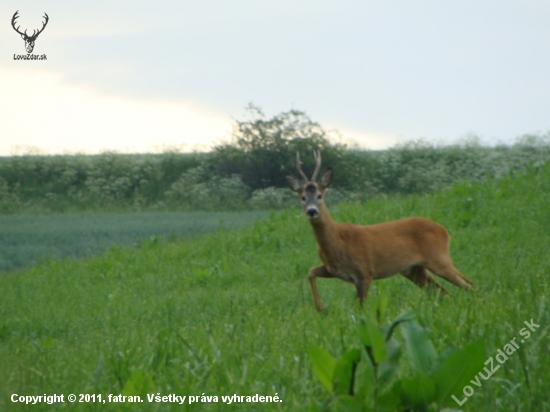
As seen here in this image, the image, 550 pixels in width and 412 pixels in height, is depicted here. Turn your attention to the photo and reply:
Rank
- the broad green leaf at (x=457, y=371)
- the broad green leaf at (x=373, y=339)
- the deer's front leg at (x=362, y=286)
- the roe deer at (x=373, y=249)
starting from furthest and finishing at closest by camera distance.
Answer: the roe deer at (x=373, y=249), the deer's front leg at (x=362, y=286), the broad green leaf at (x=457, y=371), the broad green leaf at (x=373, y=339)

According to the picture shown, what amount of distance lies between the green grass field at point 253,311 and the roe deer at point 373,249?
26 centimetres

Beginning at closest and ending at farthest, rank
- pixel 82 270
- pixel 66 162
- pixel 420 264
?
pixel 420 264, pixel 82 270, pixel 66 162

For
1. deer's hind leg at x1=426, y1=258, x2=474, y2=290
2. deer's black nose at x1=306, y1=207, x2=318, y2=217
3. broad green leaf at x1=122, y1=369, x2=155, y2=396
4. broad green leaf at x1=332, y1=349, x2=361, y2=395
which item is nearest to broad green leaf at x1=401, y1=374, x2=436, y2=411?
broad green leaf at x1=332, y1=349, x2=361, y2=395

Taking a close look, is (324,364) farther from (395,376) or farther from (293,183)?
(293,183)

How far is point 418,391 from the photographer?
7.73 ft

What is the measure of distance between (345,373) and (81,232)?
57.4 feet

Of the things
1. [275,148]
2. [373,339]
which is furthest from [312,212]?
[275,148]

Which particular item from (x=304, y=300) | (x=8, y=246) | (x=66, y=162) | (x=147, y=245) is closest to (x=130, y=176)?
(x=66, y=162)

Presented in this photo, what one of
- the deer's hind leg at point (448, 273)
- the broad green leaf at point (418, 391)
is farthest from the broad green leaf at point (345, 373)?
the deer's hind leg at point (448, 273)

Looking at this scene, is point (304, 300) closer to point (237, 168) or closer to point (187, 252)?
point (187, 252)

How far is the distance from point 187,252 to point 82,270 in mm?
1706

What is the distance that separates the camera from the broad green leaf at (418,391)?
2344mm

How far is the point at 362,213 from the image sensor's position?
518 inches

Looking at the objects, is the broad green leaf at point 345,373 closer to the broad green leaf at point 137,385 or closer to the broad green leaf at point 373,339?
the broad green leaf at point 373,339
